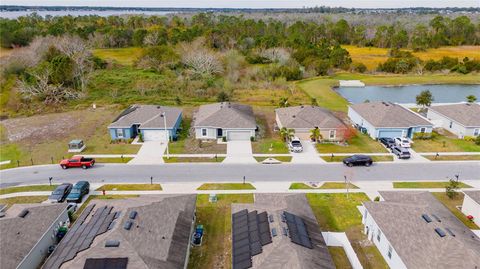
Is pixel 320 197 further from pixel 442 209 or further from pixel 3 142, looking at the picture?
pixel 3 142

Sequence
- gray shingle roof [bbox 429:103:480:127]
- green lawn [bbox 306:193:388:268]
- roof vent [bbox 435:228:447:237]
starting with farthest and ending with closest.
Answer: gray shingle roof [bbox 429:103:480:127]
green lawn [bbox 306:193:388:268]
roof vent [bbox 435:228:447:237]

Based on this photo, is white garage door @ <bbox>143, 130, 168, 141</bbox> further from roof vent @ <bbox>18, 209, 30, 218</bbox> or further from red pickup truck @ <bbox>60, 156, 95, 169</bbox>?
roof vent @ <bbox>18, 209, 30, 218</bbox>

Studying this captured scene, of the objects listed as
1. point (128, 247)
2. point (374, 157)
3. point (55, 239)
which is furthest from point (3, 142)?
point (374, 157)

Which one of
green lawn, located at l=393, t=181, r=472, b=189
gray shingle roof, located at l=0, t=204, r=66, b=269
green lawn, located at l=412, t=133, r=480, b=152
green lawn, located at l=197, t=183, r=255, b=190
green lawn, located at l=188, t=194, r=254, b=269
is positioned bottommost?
green lawn, located at l=188, t=194, r=254, b=269

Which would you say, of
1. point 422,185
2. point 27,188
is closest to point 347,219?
point 422,185

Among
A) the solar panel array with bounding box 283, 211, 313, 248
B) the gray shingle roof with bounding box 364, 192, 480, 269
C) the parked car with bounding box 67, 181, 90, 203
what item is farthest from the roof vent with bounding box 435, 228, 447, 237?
the parked car with bounding box 67, 181, 90, 203

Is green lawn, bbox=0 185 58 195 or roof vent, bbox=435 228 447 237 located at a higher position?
roof vent, bbox=435 228 447 237

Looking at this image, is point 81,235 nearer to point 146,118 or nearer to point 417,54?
point 146,118
